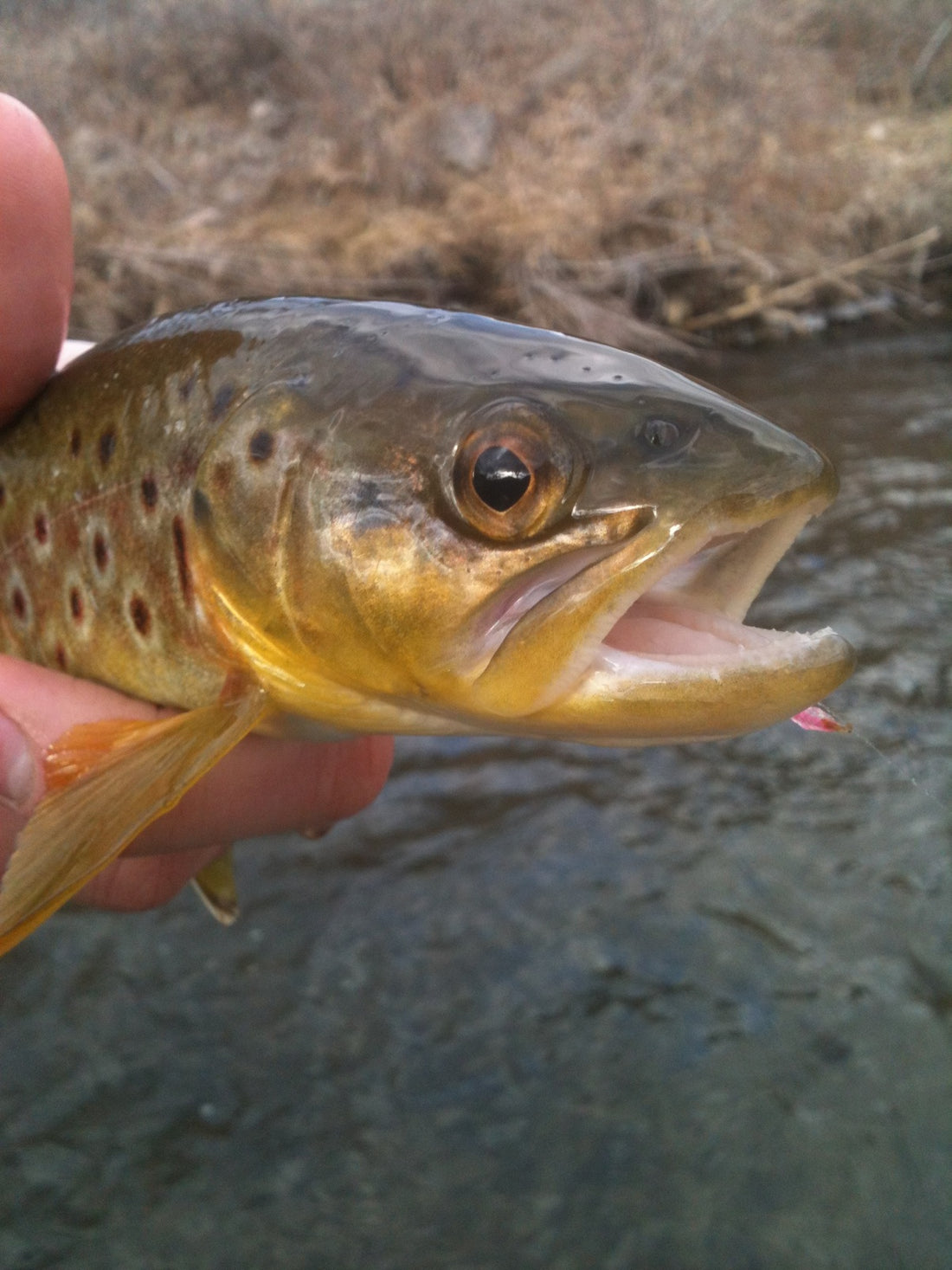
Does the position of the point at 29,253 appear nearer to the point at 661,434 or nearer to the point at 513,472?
the point at 513,472

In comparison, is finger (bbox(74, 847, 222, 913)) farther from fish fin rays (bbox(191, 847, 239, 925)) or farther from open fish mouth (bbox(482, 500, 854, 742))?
open fish mouth (bbox(482, 500, 854, 742))

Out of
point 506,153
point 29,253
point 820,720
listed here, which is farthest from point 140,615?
point 506,153

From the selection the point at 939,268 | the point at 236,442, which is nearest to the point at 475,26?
the point at 939,268

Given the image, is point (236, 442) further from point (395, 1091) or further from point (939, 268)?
point (939, 268)

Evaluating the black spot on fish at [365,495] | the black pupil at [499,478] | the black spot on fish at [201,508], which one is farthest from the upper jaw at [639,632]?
the black spot on fish at [201,508]

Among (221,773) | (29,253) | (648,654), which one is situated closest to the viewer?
(648,654)

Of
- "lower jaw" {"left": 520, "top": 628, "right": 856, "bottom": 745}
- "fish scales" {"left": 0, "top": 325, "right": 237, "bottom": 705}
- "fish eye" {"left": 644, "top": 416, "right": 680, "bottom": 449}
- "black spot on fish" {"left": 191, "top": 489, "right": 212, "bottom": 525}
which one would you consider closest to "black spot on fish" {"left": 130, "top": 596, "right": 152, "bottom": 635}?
"fish scales" {"left": 0, "top": 325, "right": 237, "bottom": 705}

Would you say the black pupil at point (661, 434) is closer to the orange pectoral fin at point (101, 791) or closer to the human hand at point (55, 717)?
the orange pectoral fin at point (101, 791)

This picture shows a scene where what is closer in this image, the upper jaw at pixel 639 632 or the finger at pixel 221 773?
the upper jaw at pixel 639 632
